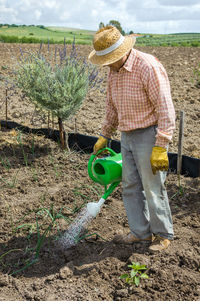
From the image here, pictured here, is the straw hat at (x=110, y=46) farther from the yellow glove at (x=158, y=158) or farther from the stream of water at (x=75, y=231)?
the stream of water at (x=75, y=231)

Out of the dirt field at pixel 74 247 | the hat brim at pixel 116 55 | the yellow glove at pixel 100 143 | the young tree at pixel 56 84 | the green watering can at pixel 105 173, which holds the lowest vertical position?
the dirt field at pixel 74 247

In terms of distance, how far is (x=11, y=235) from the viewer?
9.21ft

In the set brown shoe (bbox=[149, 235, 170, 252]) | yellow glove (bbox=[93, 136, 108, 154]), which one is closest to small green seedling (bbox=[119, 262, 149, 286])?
brown shoe (bbox=[149, 235, 170, 252])

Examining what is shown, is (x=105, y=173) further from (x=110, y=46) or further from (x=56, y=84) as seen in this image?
(x=56, y=84)

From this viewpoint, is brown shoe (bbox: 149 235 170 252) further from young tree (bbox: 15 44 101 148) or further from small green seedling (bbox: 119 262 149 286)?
young tree (bbox: 15 44 101 148)

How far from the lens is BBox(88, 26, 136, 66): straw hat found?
2.19 m

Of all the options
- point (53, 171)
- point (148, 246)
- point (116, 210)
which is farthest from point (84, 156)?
point (148, 246)

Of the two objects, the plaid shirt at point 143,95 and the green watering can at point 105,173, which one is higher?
the plaid shirt at point 143,95

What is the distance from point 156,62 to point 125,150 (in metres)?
0.62

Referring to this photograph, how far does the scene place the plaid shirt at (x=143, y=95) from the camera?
85.2 inches

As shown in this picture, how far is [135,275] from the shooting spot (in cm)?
229

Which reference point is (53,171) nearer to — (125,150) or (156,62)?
(125,150)

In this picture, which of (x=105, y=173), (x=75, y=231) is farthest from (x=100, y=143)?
(x=75, y=231)

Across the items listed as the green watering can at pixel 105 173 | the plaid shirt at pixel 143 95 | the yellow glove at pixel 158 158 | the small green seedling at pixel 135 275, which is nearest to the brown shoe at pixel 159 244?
the small green seedling at pixel 135 275
